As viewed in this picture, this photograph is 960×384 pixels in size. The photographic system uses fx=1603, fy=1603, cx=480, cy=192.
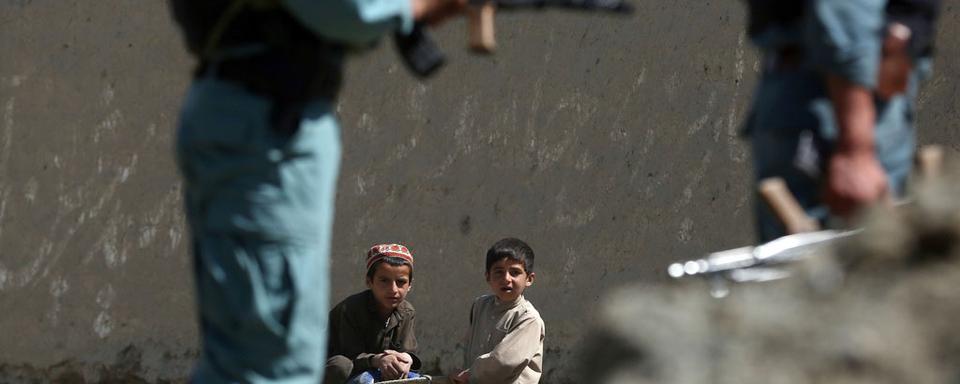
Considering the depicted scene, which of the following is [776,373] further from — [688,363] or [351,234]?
[351,234]

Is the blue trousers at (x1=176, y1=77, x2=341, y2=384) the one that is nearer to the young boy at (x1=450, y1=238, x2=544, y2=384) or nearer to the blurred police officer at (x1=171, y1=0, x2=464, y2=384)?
the blurred police officer at (x1=171, y1=0, x2=464, y2=384)

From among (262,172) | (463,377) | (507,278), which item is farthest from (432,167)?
(262,172)

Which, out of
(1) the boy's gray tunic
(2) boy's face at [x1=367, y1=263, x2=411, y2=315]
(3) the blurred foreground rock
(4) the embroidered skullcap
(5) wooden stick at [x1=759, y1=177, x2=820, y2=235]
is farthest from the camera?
(4) the embroidered skullcap

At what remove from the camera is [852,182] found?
248cm

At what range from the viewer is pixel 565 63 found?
22.9 feet

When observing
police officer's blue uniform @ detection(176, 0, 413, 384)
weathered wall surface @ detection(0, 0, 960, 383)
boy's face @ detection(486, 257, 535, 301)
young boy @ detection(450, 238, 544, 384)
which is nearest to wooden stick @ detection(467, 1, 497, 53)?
police officer's blue uniform @ detection(176, 0, 413, 384)

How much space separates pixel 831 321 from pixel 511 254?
4.45 m

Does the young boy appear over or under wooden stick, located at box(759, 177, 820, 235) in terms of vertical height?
under

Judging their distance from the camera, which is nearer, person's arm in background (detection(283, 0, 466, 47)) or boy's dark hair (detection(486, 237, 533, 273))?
person's arm in background (detection(283, 0, 466, 47))

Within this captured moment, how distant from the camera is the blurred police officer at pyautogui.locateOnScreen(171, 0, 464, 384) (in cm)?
250

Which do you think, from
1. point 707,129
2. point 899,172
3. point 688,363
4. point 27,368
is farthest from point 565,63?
point 688,363

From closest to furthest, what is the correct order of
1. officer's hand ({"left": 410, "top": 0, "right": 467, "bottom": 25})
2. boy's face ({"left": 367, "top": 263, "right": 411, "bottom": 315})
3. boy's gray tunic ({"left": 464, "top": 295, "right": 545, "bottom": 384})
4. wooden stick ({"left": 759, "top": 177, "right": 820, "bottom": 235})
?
wooden stick ({"left": 759, "top": 177, "right": 820, "bottom": 235}) → officer's hand ({"left": 410, "top": 0, "right": 467, "bottom": 25}) → boy's gray tunic ({"left": 464, "top": 295, "right": 545, "bottom": 384}) → boy's face ({"left": 367, "top": 263, "right": 411, "bottom": 315})

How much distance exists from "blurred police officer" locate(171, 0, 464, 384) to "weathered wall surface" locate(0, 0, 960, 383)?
14.2 feet

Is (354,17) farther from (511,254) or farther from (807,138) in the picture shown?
(511,254)
